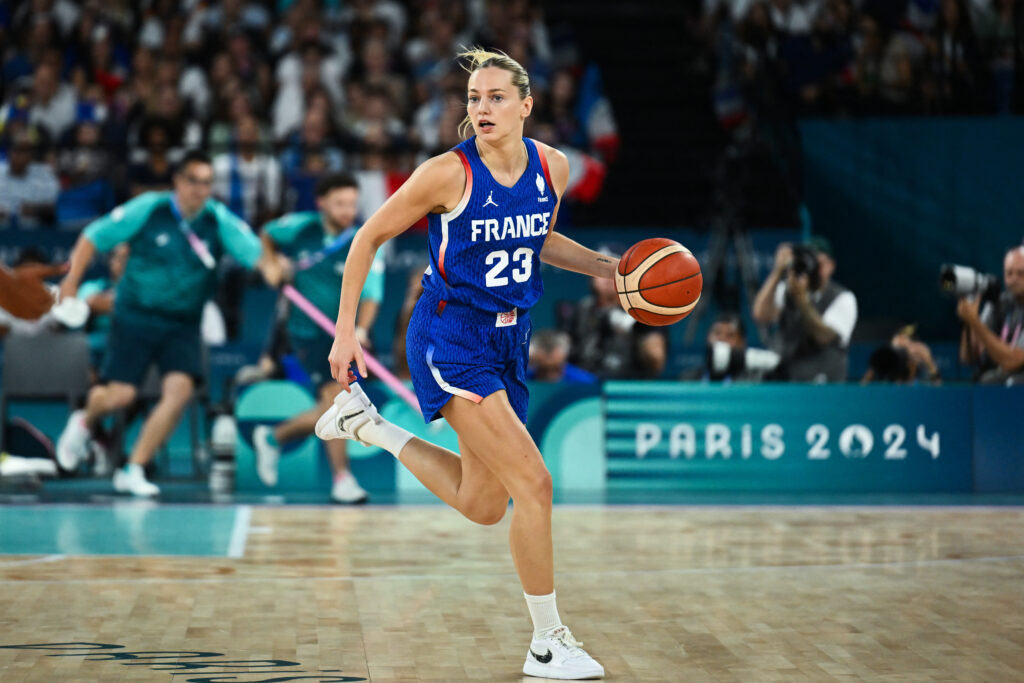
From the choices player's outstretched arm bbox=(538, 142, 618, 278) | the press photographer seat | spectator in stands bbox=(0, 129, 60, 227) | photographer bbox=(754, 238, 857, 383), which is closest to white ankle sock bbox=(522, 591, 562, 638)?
player's outstretched arm bbox=(538, 142, 618, 278)

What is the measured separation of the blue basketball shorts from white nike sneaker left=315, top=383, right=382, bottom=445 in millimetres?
609

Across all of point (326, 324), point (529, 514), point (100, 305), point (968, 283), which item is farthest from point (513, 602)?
point (100, 305)

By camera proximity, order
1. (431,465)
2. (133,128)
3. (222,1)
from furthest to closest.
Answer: (222,1) < (133,128) < (431,465)

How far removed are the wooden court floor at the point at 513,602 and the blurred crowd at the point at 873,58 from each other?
634 centimetres

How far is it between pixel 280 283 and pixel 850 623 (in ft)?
18.0

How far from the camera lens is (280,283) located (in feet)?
32.9

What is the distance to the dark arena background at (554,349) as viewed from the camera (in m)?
5.80

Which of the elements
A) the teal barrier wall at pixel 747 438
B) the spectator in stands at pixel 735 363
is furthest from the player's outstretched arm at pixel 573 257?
the spectator in stands at pixel 735 363

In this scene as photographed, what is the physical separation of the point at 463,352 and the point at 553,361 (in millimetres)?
5537

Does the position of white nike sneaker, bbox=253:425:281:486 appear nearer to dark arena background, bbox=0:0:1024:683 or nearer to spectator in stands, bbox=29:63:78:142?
dark arena background, bbox=0:0:1024:683

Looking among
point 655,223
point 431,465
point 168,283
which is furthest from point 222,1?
point 431,465

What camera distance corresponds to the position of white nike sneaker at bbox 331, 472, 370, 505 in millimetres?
9609

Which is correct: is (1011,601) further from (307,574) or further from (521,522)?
(307,574)

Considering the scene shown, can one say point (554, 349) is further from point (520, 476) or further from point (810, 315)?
point (520, 476)
